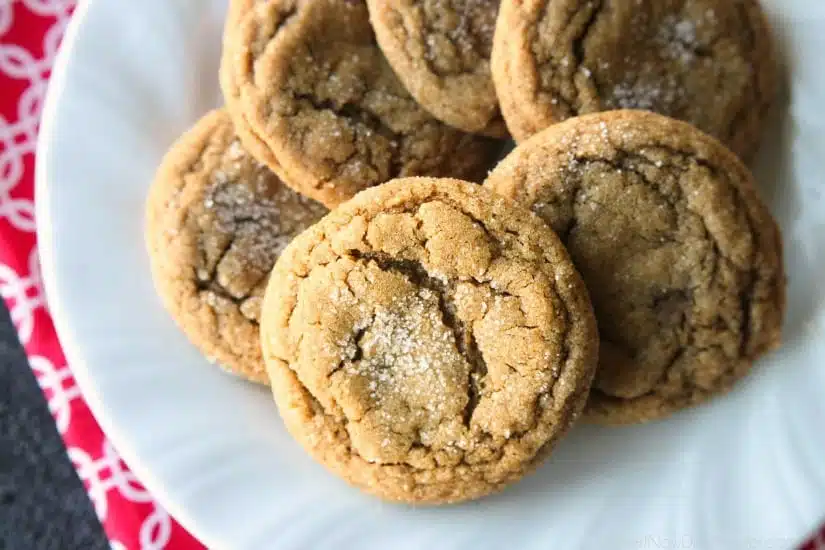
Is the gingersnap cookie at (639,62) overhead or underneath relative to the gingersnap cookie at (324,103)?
overhead

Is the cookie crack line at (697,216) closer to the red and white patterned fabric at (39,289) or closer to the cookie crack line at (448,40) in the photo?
the cookie crack line at (448,40)

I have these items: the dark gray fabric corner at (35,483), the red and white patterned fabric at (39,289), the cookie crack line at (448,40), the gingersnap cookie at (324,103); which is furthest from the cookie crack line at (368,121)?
the dark gray fabric corner at (35,483)

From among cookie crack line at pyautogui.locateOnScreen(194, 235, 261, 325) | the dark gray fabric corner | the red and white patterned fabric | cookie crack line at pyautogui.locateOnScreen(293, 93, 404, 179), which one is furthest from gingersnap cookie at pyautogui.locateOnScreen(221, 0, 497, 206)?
the dark gray fabric corner

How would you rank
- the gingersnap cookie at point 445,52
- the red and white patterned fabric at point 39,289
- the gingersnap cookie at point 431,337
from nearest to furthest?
the gingersnap cookie at point 431,337 → the gingersnap cookie at point 445,52 → the red and white patterned fabric at point 39,289

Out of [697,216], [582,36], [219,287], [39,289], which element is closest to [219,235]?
[219,287]

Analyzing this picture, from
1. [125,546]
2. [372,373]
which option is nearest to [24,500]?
[125,546]

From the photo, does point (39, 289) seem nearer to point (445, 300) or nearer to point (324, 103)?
point (324, 103)
